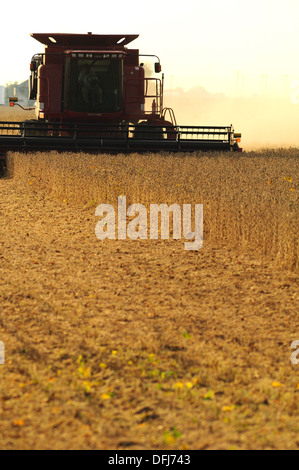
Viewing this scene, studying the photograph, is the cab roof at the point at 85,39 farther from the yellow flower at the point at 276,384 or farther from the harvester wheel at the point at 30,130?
the yellow flower at the point at 276,384

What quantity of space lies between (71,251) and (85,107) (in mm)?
9834

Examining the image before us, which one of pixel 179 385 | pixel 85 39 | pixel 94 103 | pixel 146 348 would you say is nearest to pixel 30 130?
pixel 94 103

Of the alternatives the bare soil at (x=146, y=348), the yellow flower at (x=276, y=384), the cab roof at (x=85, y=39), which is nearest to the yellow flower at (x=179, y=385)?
the bare soil at (x=146, y=348)

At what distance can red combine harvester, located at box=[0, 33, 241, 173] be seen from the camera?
17141 mm

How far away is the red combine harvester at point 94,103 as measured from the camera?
675 inches

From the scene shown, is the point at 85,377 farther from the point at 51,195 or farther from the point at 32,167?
the point at 32,167

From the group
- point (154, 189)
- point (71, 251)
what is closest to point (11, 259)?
point (71, 251)

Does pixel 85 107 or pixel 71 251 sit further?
pixel 85 107

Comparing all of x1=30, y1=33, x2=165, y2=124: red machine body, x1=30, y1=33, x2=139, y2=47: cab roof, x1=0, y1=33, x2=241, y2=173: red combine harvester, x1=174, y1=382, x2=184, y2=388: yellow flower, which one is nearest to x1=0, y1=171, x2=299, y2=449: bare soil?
x1=174, y1=382, x2=184, y2=388: yellow flower

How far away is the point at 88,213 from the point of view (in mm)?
11617

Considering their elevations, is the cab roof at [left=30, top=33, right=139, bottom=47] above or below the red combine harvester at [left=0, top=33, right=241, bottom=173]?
above

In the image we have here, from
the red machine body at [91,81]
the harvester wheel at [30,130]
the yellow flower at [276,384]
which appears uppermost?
the red machine body at [91,81]

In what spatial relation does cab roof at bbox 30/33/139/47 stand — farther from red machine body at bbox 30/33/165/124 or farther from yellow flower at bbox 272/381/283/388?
yellow flower at bbox 272/381/283/388
